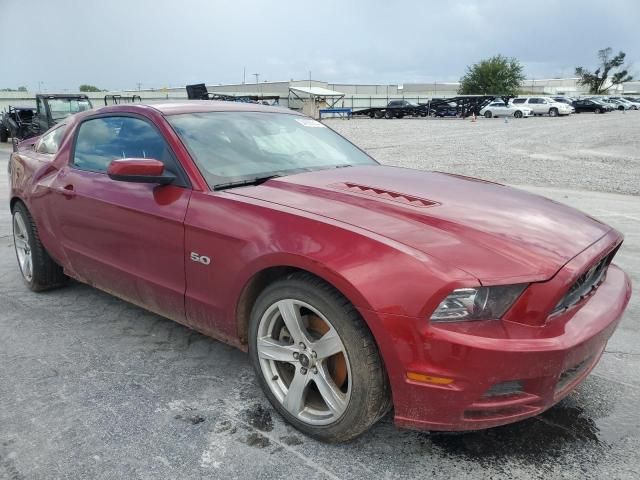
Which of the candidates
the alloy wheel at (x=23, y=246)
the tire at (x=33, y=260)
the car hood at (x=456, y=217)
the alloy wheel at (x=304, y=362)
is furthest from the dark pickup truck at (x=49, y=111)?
the alloy wheel at (x=304, y=362)

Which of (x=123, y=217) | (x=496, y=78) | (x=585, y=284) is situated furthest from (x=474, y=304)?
(x=496, y=78)

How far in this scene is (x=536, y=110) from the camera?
44000 millimetres

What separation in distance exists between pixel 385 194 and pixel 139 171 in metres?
1.31

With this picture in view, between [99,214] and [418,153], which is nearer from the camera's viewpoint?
[99,214]

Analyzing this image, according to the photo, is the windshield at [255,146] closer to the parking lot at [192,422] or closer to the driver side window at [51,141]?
the parking lot at [192,422]

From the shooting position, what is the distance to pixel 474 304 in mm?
2055

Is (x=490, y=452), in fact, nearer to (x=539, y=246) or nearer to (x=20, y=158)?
(x=539, y=246)

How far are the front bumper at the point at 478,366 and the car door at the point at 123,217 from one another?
54.3 inches

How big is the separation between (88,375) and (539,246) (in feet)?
8.23

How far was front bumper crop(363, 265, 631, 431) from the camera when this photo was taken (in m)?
2.02

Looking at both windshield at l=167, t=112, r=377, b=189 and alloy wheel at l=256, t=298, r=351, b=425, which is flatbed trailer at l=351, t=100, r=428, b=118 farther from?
alloy wheel at l=256, t=298, r=351, b=425

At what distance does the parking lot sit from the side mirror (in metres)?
1.11

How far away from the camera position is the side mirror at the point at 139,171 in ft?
9.46

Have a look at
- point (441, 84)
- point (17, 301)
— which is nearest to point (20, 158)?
point (17, 301)
